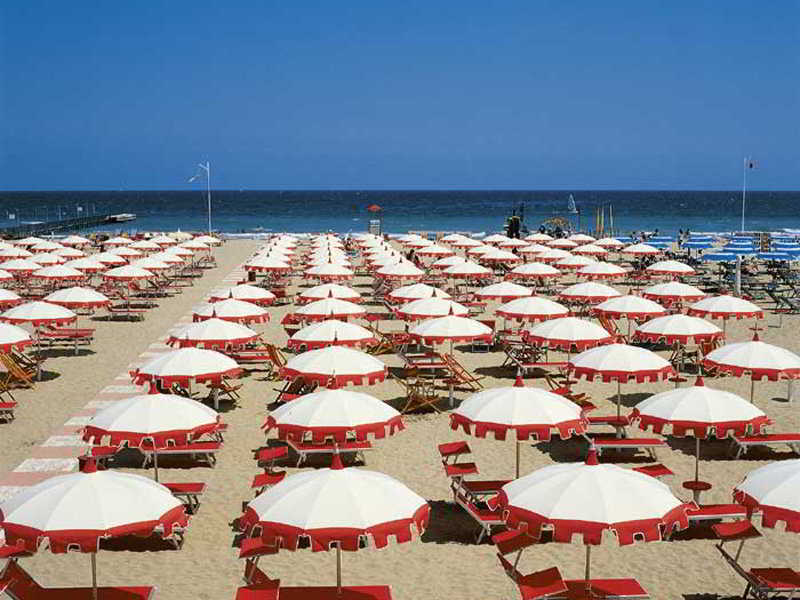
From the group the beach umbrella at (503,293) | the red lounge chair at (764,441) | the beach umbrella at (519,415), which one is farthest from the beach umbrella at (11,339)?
the red lounge chair at (764,441)

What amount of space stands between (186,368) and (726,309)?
10.2m

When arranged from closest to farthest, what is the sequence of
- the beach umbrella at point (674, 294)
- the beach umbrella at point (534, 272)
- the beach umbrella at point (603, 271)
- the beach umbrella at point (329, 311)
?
the beach umbrella at point (329, 311) < the beach umbrella at point (674, 294) < the beach umbrella at point (534, 272) < the beach umbrella at point (603, 271)

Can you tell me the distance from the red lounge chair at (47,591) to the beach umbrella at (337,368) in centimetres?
481

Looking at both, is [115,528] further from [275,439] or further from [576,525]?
[275,439]

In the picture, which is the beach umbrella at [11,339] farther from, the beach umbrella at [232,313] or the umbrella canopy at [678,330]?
the umbrella canopy at [678,330]

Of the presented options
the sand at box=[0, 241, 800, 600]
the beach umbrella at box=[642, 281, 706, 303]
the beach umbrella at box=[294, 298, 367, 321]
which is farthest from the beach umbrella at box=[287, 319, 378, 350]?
the beach umbrella at box=[642, 281, 706, 303]

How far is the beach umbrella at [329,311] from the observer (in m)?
17.3

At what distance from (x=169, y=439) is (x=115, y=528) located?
274 cm

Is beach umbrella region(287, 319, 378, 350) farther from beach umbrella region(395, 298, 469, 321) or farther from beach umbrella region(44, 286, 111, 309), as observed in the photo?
beach umbrella region(44, 286, 111, 309)

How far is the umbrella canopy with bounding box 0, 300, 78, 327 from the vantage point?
16.6 meters

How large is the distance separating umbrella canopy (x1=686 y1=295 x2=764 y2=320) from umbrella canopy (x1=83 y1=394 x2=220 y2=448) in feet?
35.0

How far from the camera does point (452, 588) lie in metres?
8.02

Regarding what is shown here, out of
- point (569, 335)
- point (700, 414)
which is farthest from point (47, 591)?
point (569, 335)

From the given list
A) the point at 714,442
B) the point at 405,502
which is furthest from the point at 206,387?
the point at 405,502
